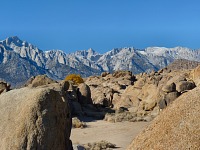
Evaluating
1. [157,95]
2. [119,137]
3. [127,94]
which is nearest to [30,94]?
[119,137]

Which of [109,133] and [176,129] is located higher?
[176,129]

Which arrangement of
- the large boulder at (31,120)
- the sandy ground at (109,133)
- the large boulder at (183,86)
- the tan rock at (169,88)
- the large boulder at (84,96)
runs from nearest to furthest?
the large boulder at (31,120) → the sandy ground at (109,133) → the tan rock at (169,88) → the large boulder at (183,86) → the large boulder at (84,96)

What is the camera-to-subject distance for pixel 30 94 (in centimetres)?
1164

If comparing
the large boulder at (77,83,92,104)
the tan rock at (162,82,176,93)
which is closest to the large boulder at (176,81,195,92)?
the tan rock at (162,82,176,93)

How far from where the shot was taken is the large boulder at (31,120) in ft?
36.7

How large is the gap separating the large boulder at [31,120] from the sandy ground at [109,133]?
12.9 meters

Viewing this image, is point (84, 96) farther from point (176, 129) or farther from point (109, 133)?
point (176, 129)

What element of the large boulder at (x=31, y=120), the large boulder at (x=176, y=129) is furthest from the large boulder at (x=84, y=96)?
the large boulder at (x=176, y=129)

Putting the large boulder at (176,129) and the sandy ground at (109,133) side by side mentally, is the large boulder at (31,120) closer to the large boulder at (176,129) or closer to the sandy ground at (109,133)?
the large boulder at (176,129)

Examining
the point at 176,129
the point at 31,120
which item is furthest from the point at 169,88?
the point at 176,129

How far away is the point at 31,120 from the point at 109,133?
63.1 ft

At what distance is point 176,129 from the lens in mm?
6125

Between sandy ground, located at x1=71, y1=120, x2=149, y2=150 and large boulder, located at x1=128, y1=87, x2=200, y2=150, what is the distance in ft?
59.0

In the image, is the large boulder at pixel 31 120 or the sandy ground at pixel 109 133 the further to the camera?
the sandy ground at pixel 109 133
